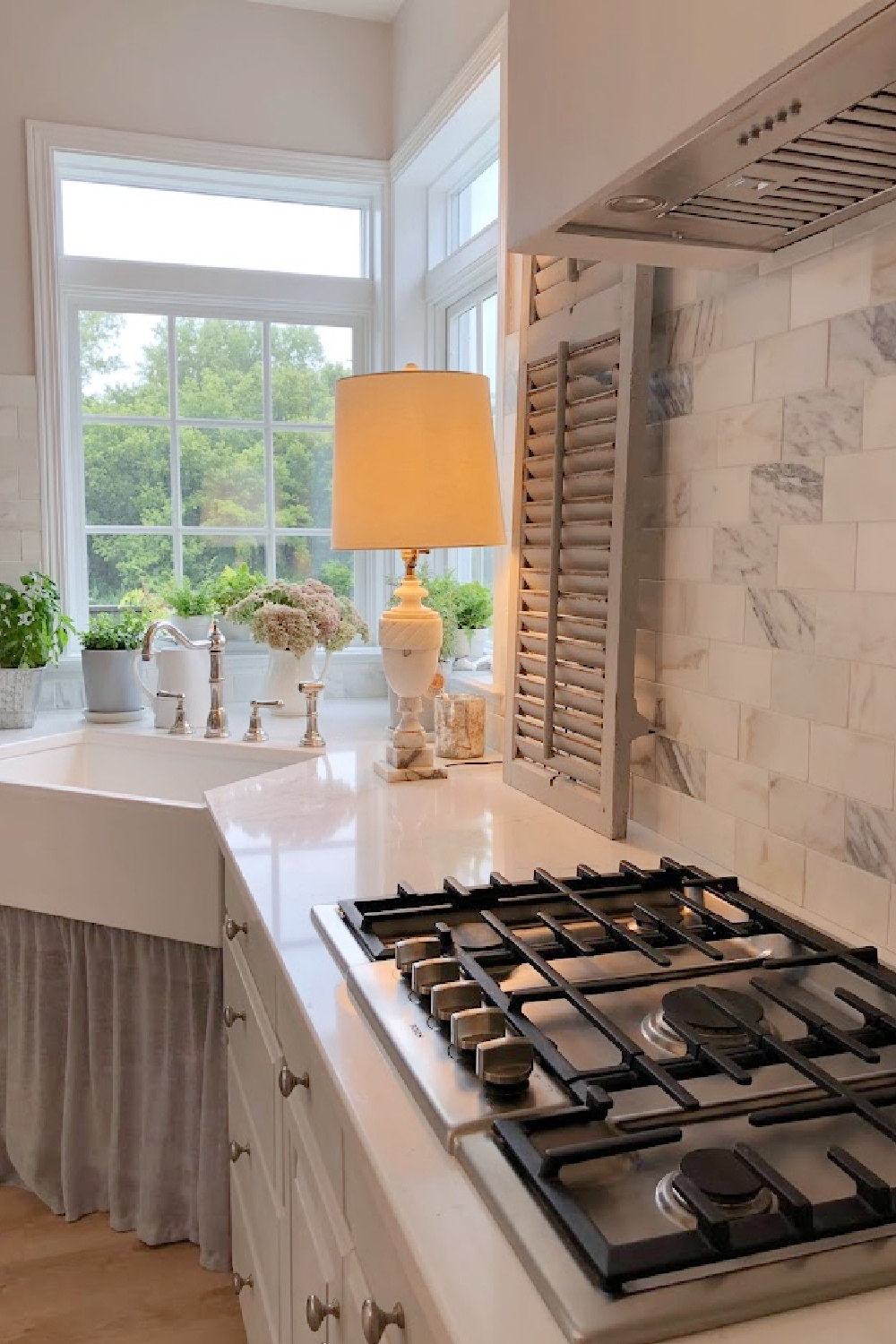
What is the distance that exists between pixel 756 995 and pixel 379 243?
2.74 meters

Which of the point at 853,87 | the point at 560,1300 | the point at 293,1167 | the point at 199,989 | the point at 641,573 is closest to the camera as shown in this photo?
the point at 560,1300

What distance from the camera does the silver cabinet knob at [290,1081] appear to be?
1229 mm

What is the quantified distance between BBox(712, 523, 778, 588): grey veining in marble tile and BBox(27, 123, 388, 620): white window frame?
6.46ft

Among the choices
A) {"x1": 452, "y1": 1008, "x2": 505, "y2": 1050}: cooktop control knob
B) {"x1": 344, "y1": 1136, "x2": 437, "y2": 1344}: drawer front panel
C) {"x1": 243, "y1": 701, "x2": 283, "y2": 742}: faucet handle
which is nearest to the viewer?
{"x1": 344, "y1": 1136, "x2": 437, "y2": 1344}: drawer front panel

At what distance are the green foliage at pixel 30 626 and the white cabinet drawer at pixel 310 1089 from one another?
5.69 ft

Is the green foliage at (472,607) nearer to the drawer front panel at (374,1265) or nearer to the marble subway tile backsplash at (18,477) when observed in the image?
the marble subway tile backsplash at (18,477)

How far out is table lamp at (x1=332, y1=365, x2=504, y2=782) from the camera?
204 centimetres

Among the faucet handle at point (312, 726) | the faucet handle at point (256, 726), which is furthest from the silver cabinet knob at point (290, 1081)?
the faucet handle at point (256, 726)

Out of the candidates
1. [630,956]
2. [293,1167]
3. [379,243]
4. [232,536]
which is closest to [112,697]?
[232,536]

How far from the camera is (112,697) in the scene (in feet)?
9.55

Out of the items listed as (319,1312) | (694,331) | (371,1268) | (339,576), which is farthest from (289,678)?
(371,1268)

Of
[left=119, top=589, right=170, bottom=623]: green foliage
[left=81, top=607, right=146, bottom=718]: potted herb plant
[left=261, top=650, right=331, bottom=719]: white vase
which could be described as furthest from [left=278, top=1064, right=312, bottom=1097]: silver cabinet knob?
[left=119, top=589, right=170, bottom=623]: green foliage

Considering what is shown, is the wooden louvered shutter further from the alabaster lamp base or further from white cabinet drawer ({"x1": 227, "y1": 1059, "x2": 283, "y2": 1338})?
white cabinet drawer ({"x1": 227, "y1": 1059, "x2": 283, "y2": 1338})

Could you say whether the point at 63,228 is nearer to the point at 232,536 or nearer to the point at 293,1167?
the point at 232,536
